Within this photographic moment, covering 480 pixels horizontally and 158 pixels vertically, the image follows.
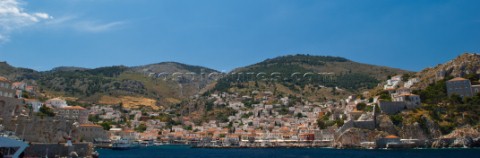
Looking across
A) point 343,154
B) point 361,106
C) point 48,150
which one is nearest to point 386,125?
point 361,106

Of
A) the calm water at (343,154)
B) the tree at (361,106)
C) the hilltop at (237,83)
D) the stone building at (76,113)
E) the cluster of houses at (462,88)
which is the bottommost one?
the calm water at (343,154)

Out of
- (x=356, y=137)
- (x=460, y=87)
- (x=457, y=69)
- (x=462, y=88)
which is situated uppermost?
(x=457, y=69)

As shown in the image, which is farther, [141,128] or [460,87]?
[141,128]

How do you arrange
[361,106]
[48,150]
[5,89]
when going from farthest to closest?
[361,106] → [5,89] → [48,150]

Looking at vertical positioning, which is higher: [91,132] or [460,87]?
[460,87]

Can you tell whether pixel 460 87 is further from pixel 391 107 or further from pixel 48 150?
pixel 48 150

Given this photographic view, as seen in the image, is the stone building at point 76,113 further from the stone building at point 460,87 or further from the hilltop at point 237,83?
the stone building at point 460,87

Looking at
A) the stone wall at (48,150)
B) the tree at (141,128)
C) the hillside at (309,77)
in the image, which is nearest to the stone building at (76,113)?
the tree at (141,128)
